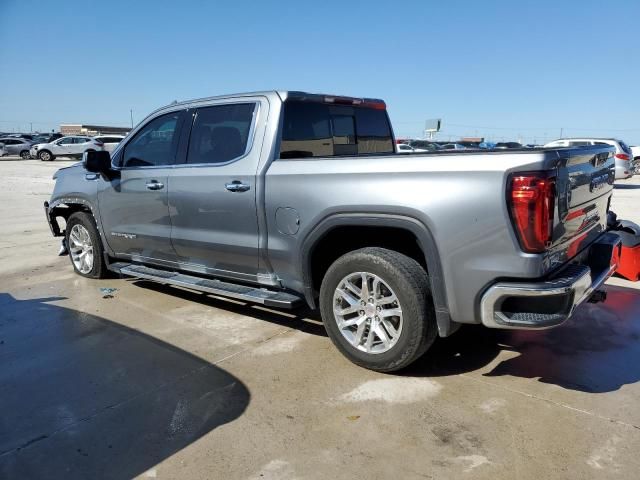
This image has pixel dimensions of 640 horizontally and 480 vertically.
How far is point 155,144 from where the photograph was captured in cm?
512

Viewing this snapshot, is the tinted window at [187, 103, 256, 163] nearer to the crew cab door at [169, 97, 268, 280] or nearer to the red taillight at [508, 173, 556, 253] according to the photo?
the crew cab door at [169, 97, 268, 280]

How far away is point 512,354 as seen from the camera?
4.04 m

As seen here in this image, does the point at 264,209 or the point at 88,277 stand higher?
the point at 264,209

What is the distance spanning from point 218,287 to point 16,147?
4082 centimetres

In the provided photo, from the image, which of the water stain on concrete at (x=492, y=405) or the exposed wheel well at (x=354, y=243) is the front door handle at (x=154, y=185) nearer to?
the exposed wheel well at (x=354, y=243)

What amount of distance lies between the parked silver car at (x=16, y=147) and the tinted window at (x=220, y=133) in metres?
40.1

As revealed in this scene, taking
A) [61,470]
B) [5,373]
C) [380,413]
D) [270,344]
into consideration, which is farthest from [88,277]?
[380,413]

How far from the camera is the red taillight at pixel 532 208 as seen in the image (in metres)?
2.88

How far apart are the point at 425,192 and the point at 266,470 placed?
70.6 inches

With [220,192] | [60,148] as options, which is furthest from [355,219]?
[60,148]

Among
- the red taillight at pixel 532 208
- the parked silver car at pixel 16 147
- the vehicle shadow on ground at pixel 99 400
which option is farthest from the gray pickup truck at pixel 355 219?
the parked silver car at pixel 16 147

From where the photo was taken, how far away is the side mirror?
17.4ft

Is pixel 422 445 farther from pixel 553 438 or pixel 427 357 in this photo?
pixel 427 357

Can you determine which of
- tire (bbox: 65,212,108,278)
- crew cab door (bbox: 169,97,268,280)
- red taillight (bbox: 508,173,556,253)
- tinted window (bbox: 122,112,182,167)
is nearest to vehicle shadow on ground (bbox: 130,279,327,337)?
crew cab door (bbox: 169,97,268,280)
